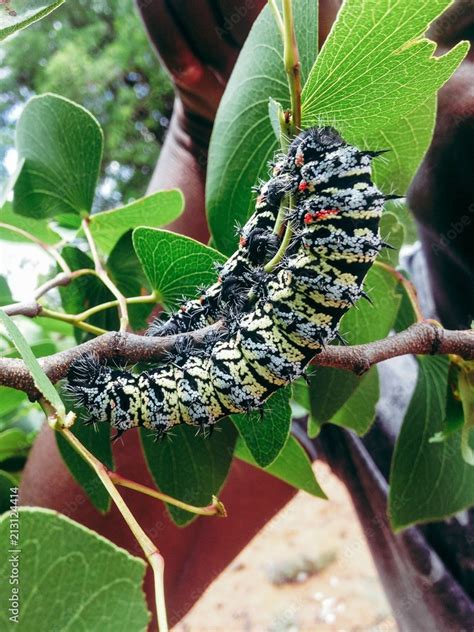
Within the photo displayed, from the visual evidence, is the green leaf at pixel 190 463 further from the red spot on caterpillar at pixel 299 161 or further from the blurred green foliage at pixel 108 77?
the blurred green foliage at pixel 108 77

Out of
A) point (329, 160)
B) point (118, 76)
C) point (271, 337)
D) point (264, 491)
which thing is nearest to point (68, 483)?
point (264, 491)

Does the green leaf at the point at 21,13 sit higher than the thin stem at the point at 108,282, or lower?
higher

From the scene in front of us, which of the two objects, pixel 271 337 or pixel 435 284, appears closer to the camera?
pixel 271 337

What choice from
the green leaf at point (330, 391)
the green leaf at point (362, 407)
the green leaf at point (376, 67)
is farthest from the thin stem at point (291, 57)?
the green leaf at point (362, 407)

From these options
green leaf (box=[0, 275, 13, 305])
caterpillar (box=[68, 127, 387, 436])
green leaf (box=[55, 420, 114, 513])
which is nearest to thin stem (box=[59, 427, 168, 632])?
Result: caterpillar (box=[68, 127, 387, 436])

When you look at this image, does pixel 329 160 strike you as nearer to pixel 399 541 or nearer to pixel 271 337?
pixel 271 337
